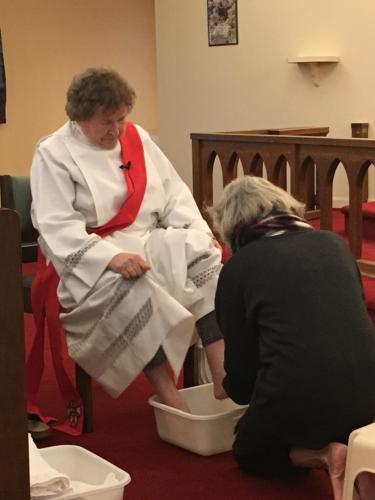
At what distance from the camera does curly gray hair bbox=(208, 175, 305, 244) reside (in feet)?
9.86

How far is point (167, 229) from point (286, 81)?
152 inches

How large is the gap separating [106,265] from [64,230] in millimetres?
229

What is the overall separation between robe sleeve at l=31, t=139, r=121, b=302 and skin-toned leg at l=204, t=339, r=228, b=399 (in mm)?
509

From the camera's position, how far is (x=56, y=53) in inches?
371

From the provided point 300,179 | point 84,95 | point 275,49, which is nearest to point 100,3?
point 275,49

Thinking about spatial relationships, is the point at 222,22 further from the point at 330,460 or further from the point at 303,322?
the point at 330,460

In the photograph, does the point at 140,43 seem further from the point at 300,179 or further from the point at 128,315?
the point at 128,315

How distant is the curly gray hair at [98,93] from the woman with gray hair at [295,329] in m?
0.82

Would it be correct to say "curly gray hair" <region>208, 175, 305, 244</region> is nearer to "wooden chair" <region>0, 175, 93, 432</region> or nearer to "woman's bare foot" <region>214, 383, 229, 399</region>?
"woman's bare foot" <region>214, 383, 229, 399</region>

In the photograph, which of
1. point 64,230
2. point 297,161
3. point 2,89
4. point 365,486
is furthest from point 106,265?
point 2,89

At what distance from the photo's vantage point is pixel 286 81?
7.36m

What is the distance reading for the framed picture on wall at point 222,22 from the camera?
303 inches

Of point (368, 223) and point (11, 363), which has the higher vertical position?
point (11, 363)

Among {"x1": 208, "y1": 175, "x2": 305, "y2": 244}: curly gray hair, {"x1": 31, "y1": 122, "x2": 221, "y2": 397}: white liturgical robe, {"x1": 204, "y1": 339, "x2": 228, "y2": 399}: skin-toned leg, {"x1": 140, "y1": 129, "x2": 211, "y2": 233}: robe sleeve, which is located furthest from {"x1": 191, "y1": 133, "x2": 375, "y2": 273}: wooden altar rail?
{"x1": 208, "y1": 175, "x2": 305, "y2": 244}: curly gray hair
